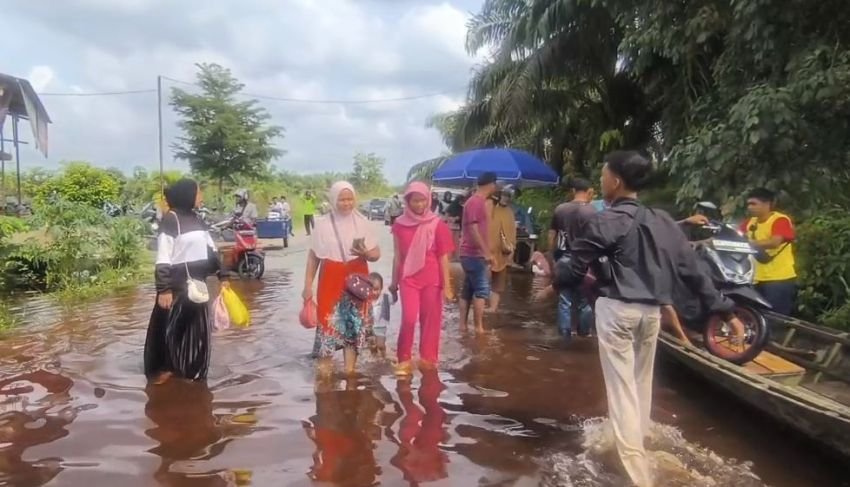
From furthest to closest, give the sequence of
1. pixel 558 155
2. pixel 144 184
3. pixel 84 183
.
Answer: pixel 144 184
pixel 84 183
pixel 558 155

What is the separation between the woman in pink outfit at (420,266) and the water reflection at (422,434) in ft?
1.20

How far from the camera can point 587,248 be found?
3801 mm

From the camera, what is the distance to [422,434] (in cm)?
482

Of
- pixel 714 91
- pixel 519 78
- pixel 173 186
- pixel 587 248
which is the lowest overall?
pixel 587 248

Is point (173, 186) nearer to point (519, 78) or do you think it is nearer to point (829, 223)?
point (829, 223)

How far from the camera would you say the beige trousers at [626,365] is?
380cm

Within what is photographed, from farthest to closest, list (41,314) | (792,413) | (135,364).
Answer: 1. (41,314)
2. (135,364)
3. (792,413)

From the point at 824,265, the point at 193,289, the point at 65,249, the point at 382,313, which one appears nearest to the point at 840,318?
the point at 824,265

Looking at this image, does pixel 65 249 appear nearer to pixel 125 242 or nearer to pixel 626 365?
pixel 125 242

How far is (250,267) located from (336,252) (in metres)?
7.57

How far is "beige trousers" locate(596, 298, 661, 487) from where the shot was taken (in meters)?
3.80

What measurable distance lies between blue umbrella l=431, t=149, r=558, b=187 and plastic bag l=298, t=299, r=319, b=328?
27.3ft

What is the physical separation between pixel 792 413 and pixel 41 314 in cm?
867

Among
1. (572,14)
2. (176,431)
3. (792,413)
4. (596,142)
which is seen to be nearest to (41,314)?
(176,431)
